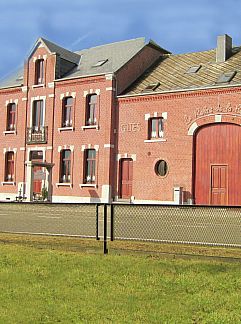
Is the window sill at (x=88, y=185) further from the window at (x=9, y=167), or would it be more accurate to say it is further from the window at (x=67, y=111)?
the window at (x=9, y=167)

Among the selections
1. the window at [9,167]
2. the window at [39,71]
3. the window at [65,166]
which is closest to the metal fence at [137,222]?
the window at [65,166]

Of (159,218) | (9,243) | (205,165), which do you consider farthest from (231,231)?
(205,165)

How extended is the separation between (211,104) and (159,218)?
2031cm

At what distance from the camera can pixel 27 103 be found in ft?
119

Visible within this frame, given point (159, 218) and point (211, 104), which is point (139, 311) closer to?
point (159, 218)

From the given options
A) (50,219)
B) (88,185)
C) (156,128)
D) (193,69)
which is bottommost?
(50,219)

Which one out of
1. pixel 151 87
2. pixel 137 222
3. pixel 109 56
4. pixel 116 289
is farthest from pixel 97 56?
pixel 116 289

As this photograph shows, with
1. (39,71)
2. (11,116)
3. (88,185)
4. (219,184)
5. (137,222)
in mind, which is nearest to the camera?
(137,222)

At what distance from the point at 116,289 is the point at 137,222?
3084 millimetres

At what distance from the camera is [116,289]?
5949 mm

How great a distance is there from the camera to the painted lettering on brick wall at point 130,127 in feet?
101

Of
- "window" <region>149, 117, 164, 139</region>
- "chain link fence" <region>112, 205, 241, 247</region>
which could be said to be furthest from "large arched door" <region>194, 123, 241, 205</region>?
"chain link fence" <region>112, 205, 241, 247</region>

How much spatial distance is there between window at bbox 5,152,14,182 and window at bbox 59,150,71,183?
4948 millimetres

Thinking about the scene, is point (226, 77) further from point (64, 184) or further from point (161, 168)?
point (64, 184)
